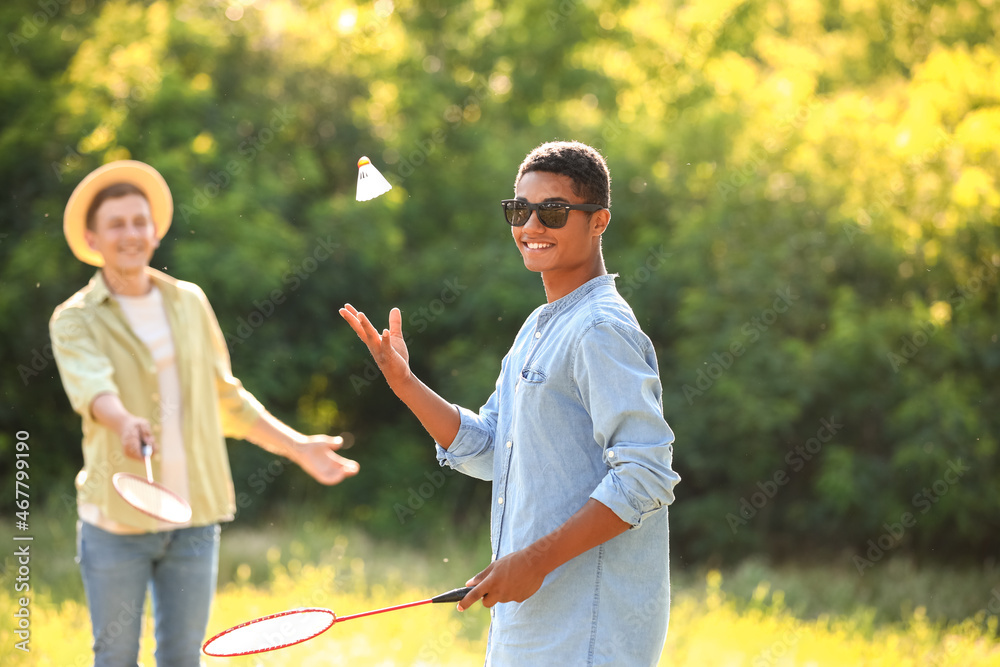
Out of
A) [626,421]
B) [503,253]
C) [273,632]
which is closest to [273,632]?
[273,632]

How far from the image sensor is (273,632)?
2.55 meters

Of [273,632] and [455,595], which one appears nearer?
[455,595]

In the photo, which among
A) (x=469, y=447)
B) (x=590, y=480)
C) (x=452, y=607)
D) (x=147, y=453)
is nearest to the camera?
(x=590, y=480)

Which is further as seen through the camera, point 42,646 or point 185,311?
point 42,646

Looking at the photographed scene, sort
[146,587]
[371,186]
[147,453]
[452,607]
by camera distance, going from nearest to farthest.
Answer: [371,186]
[147,453]
[146,587]
[452,607]

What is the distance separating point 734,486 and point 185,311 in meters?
6.81

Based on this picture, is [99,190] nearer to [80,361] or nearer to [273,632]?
[80,361]

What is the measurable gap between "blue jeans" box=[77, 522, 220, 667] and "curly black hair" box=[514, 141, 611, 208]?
1.99 metres

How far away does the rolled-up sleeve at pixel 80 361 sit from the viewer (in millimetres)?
3318

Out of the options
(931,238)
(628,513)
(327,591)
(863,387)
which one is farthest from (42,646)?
(931,238)

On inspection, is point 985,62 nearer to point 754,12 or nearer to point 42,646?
point 754,12

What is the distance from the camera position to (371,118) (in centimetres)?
1077

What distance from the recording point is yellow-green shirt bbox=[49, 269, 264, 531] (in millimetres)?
3340

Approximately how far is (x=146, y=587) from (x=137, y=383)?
2.40 ft
